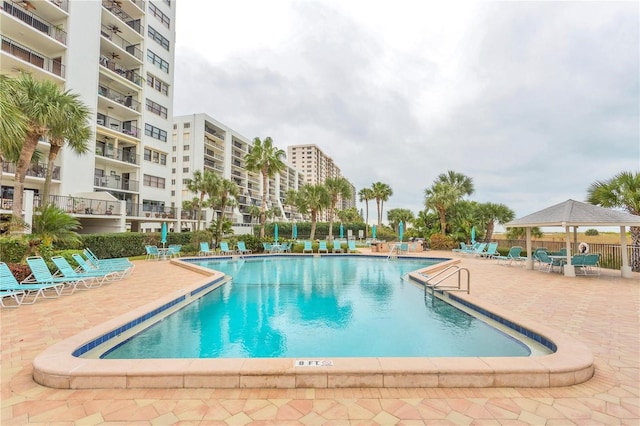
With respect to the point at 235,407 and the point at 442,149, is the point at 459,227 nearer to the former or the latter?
the point at 442,149

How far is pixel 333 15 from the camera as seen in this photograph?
15.7 m

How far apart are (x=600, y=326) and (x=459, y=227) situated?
2256 cm

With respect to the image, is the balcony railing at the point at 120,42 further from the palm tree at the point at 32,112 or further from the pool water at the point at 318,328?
the pool water at the point at 318,328

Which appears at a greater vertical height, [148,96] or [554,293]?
[148,96]

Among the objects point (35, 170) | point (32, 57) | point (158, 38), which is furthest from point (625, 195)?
point (158, 38)

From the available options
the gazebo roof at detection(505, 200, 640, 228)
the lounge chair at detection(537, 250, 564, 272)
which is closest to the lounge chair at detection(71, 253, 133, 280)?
the gazebo roof at detection(505, 200, 640, 228)

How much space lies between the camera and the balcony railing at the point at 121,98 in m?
26.4

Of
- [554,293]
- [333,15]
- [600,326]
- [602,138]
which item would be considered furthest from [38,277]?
[602,138]

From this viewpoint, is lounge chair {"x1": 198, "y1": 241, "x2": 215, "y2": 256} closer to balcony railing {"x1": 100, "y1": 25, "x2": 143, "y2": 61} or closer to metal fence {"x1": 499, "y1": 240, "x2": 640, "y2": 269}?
balcony railing {"x1": 100, "y1": 25, "x2": 143, "y2": 61}

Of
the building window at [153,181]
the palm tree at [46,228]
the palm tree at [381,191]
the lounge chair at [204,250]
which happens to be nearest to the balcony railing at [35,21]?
the building window at [153,181]

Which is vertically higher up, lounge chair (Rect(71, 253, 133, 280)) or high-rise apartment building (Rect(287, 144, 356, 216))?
high-rise apartment building (Rect(287, 144, 356, 216))

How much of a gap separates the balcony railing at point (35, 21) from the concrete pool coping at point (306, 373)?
2742cm

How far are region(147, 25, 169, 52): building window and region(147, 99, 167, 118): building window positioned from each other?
6439 millimetres

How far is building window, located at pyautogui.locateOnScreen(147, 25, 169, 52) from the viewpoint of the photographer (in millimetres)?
30112
